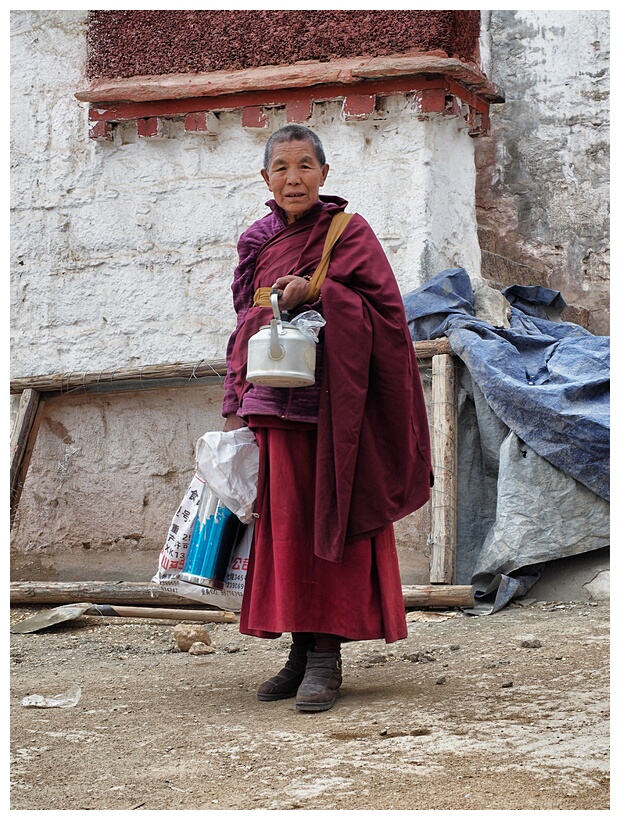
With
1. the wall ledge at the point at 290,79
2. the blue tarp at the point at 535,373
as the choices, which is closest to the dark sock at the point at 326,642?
the blue tarp at the point at 535,373

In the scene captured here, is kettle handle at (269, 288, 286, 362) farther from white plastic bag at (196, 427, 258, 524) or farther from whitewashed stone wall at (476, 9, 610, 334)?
whitewashed stone wall at (476, 9, 610, 334)

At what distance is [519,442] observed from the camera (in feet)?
15.9

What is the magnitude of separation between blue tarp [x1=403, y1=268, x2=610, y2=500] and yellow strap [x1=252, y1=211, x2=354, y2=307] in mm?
1748

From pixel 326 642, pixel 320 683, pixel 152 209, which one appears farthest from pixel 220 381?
pixel 320 683

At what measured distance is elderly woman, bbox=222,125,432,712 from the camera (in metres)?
3.10

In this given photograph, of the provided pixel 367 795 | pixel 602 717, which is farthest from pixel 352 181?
pixel 367 795

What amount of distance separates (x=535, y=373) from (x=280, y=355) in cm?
232

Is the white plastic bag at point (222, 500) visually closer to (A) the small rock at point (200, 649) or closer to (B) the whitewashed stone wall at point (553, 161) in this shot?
(A) the small rock at point (200, 649)

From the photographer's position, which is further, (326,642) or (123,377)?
(123,377)

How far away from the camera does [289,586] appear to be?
3098 millimetres

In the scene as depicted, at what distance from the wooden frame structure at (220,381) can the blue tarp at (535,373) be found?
142mm

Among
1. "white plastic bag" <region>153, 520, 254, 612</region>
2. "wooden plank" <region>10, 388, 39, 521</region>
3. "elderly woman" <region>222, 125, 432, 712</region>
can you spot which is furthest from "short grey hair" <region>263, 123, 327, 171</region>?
"wooden plank" <region>10, 388, 39, 521</region>

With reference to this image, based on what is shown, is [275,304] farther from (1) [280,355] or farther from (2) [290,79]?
(2) [290,79]

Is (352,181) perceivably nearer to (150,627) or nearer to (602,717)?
(150,627)
